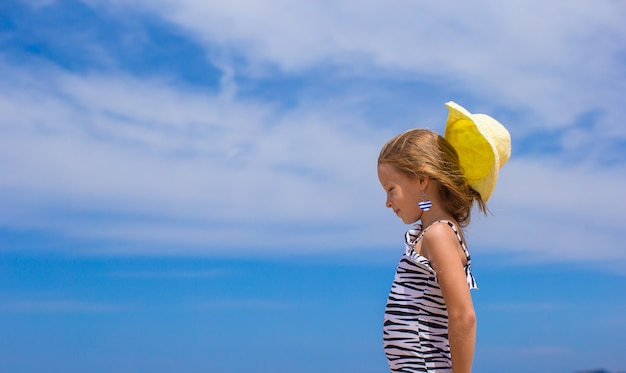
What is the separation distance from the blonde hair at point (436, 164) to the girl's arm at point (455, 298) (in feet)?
1.57

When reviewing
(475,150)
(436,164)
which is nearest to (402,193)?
(436,164)

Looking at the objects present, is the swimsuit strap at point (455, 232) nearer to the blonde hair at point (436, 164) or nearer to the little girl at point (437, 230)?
the little girl at point (437, 230)

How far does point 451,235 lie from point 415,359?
0.88 meters

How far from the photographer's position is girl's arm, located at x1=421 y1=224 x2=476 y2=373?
5199 mm

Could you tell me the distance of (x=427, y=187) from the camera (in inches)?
228

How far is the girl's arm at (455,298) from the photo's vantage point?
520cm

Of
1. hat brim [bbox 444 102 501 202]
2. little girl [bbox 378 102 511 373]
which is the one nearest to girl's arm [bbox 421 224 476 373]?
little girl [bbox 378 102 511 373]

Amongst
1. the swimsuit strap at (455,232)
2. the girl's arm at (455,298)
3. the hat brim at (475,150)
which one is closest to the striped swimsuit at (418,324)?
the swimsuit strap at (455,232)

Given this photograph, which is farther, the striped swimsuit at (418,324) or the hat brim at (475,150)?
the hat brim at (475,150)

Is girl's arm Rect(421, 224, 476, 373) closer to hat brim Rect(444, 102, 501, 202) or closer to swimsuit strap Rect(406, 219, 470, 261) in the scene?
swimsuit strap Rect(406, 219, 470, 261)

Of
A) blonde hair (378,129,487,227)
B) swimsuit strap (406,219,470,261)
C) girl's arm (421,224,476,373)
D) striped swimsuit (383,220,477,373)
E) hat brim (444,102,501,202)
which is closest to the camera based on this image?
girl's arm (421,224,476,373)

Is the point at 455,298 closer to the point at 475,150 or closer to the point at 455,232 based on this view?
the point at 455,232

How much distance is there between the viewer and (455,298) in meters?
5.24

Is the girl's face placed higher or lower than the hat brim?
lower
